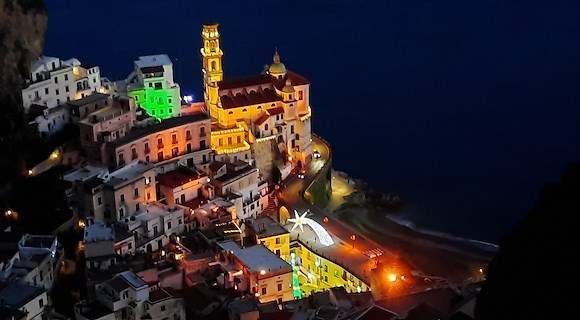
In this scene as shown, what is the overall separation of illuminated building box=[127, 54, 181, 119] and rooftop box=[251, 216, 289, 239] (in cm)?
612

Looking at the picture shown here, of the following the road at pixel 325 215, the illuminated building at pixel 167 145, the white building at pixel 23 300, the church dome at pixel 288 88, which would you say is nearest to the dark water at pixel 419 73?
the road at pixel 325 215

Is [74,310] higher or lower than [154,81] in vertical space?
lower

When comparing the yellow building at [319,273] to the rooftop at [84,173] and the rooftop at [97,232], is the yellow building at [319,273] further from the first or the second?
the rooftop at [84,173]

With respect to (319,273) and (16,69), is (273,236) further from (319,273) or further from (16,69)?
(16,69)

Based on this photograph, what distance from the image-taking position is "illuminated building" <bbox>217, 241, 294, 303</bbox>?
67.4 ft

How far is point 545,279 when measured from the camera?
7457 millimetres

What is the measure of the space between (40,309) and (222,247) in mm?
5028

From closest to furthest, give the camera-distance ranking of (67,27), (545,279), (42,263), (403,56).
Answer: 1. (545,279)
2. (42,263)
3. (403,56)
4. (67,27)

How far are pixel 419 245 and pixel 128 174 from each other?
886 centimetres

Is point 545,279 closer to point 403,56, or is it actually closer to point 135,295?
point 135,295

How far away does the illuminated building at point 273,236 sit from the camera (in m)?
23.0

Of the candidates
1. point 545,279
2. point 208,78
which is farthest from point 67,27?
point 545,279

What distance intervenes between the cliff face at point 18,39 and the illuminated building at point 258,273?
26.6ft

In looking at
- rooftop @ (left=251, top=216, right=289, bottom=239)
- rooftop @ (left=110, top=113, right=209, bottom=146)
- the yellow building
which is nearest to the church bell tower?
rooftop @ (left=110, top=113, right=209, bottom=146)
